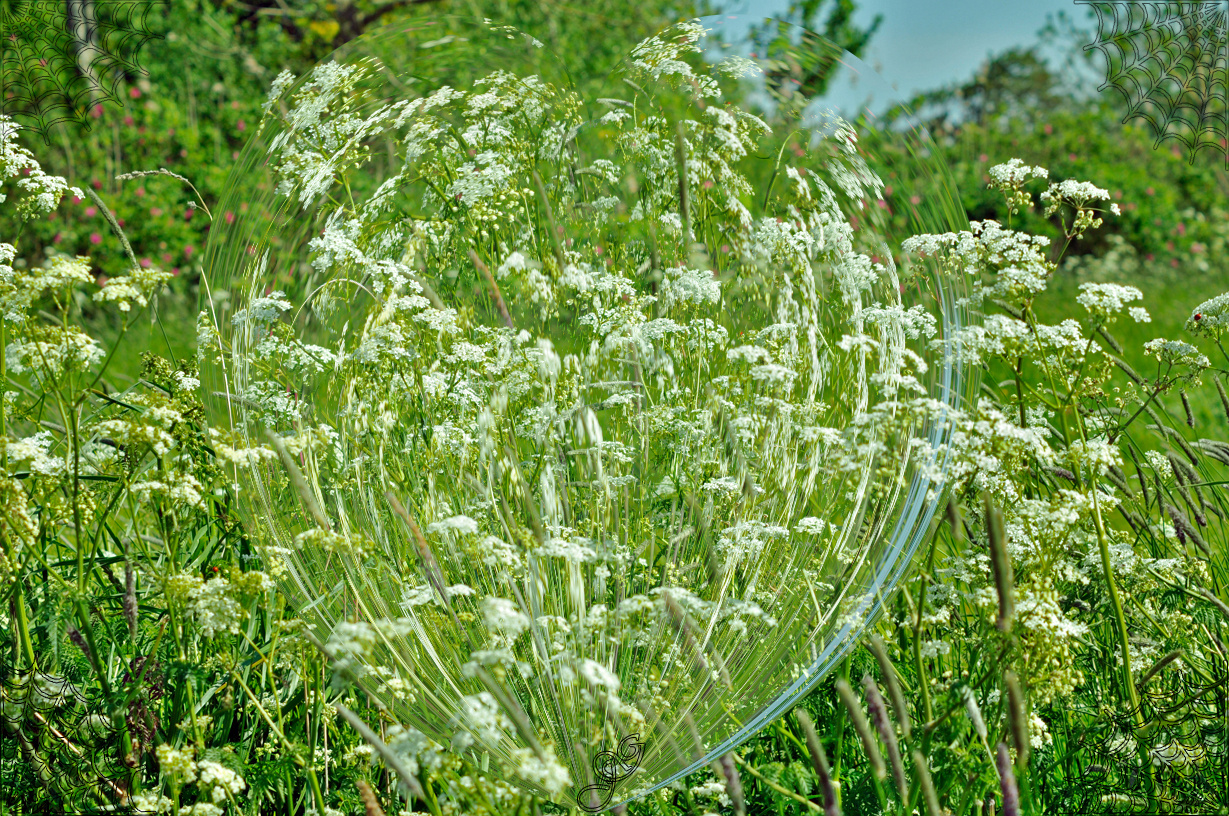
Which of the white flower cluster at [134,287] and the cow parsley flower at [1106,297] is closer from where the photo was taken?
the white flower cluster at [134,287]

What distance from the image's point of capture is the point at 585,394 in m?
2.00

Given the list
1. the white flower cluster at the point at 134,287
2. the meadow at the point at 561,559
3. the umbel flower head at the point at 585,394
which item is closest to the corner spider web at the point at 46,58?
the meadow at the point at 561,559

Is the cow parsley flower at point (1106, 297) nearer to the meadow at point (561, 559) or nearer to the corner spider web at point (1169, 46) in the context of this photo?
the meadow at point (561, 559)

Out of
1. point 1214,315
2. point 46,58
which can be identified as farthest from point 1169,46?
point 46,58

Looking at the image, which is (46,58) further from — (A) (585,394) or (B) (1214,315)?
(B) (1214,315)

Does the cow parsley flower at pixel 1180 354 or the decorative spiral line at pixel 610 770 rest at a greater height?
the cow parsley flower at pixel 1180 354

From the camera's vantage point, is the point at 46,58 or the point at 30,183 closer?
the point at 30,183

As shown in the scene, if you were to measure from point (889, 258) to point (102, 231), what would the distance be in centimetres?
973

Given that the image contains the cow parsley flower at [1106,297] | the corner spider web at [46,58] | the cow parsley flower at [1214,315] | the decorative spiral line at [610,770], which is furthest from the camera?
the corner spider web at [46,58]

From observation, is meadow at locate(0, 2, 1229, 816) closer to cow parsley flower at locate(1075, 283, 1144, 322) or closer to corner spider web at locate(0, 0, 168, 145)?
cow parsley flower at locate(1075, 283, 1144, 322)

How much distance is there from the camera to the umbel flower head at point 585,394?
1949 mm

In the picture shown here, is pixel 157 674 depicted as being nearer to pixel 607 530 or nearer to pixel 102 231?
pixel 607 530

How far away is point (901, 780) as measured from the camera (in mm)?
1700

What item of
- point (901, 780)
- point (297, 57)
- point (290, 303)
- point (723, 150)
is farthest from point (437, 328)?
point (297, 57)
